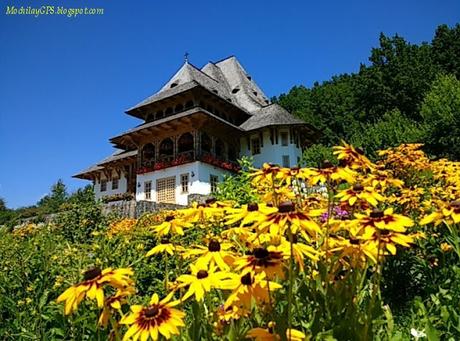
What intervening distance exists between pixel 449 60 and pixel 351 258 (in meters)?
37.5

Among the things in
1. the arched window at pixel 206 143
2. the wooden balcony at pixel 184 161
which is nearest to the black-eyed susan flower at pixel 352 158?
the wooden balcony at pixel 184 161

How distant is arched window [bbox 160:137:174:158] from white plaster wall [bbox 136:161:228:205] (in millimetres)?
1889

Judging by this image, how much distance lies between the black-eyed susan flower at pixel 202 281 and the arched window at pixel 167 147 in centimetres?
2615

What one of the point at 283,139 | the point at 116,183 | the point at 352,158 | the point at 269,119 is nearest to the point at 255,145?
the point at 283,139

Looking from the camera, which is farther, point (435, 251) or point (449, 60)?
point (449, 60)

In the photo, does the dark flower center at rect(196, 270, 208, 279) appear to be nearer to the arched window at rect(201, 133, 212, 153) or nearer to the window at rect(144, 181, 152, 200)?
the arched window at rect(201, 133, 212, 153)

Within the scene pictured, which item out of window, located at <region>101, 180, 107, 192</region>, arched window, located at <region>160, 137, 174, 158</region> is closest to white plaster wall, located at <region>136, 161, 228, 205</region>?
arched window, located at <region>160, 137, 174, 158</region>

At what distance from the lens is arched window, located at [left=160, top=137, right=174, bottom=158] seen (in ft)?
90.2

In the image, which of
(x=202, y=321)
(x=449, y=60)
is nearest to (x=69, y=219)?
(x=202, y=321)

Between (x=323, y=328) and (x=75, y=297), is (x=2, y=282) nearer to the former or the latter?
(x=75, y=297)

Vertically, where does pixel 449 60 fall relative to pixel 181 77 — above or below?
above

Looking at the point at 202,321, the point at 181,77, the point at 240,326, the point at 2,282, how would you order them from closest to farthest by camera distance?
the point at 240,326 < the point at 202,321 < the point at 2,282 < the point at 181,77

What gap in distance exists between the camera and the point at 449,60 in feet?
111

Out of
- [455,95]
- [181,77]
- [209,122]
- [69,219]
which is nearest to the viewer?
[69,219]
